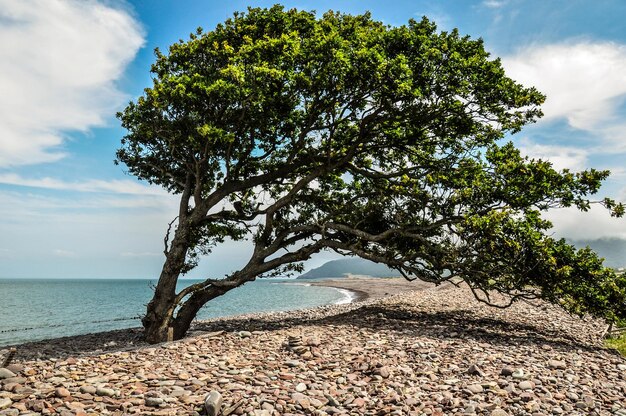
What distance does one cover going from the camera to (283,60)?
14445 mm

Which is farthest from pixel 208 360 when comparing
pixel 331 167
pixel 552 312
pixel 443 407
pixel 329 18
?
pixel 552 312

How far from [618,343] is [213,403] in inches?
585

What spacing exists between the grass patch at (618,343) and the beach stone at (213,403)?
42.1 feet

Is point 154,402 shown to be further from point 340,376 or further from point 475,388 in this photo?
point 475,388

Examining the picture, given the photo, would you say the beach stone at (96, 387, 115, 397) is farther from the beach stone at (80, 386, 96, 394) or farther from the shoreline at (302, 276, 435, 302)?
the shoreline at (302, 276, 435, 302)

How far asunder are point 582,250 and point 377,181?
850cm

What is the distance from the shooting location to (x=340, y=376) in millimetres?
9383

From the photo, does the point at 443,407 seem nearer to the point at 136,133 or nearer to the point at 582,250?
the point at 582,250

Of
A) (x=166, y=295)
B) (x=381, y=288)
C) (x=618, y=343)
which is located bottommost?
(x=381, y=288)

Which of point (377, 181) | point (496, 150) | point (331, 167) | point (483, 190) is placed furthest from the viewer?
Result: point (377, 181)

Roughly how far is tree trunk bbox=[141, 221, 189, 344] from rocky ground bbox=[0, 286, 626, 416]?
13.5ft

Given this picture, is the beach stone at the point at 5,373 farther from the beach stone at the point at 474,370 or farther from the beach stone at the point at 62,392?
the beach stone at the point at 474,370

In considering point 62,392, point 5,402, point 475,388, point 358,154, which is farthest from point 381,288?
point 5,402

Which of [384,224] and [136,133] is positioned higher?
[136,133]
